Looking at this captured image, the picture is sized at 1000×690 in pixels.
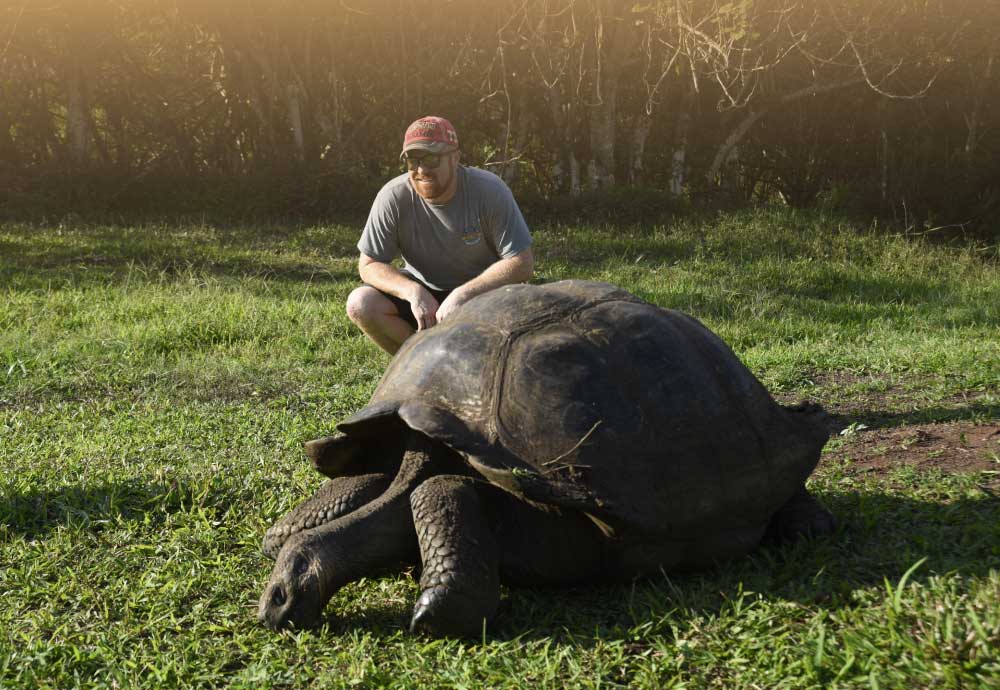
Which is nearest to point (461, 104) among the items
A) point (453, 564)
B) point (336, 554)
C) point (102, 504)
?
point (102, 504)

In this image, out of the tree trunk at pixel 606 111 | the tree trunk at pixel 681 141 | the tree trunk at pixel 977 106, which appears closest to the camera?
the tree trunk at pixel 606 111

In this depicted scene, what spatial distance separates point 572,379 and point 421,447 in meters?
0.50

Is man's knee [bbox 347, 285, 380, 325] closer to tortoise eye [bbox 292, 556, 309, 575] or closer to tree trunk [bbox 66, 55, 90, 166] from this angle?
tortoise eye [bbox 292, 556, 309, 575]

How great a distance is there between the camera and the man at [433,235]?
440 centimetres

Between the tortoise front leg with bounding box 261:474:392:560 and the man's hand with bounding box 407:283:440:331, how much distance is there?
3.44 ft

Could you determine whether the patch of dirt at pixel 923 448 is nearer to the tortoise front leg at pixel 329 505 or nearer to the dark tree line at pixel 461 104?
the tortoise front leg at pixel 329 505

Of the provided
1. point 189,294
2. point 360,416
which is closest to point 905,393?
point 360,416

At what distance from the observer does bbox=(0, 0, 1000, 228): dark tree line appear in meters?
13.6

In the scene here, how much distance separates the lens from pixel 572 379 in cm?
287

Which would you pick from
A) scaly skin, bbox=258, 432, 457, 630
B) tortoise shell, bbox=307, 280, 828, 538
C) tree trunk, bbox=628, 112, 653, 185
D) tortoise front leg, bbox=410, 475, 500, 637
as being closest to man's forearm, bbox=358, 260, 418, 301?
tortoise shell, bbox=307, 280, 828, 538

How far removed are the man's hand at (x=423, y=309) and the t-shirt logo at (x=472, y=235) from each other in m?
0.51

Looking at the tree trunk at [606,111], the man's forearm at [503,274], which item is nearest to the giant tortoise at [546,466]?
the man's forearm at [503,274]

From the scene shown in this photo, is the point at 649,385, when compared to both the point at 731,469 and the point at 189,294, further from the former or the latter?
the point at 189,294

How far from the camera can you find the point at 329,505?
10.00 feet
